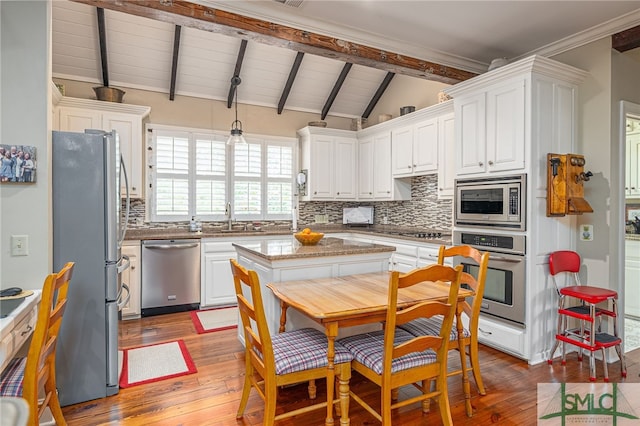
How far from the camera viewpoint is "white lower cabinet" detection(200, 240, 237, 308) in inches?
181

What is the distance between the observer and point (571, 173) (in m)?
3.10

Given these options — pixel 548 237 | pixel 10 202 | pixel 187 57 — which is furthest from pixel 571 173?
pixel 187 57

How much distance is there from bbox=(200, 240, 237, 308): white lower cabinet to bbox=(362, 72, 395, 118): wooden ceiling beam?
3234mm

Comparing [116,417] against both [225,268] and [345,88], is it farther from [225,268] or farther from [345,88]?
[345,88]

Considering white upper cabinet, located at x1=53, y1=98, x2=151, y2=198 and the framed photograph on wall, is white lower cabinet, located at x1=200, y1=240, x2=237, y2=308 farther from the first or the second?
the framed photograph on wall

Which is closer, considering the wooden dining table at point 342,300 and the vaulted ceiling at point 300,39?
the wooden dining table at point 342,300

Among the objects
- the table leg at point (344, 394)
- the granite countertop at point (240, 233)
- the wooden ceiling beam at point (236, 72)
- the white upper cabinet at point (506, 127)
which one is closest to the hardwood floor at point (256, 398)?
the table leg at point (344, 394)

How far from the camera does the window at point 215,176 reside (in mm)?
4961

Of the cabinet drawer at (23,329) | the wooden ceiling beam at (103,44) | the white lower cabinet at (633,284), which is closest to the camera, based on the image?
the cabinet drawer at (23,329)

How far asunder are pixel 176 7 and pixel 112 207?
149cm

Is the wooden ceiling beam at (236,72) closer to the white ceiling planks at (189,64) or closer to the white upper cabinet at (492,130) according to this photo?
the white ceiling planks at (189,64)

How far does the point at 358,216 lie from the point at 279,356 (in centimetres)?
431

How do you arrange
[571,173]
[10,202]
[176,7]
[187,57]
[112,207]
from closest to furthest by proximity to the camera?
1. [10,202]
2. [112,207]
3. [176,7]
4. [571,173]
5. [187,57]

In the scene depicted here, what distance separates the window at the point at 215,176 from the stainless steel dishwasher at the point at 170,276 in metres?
0.76
